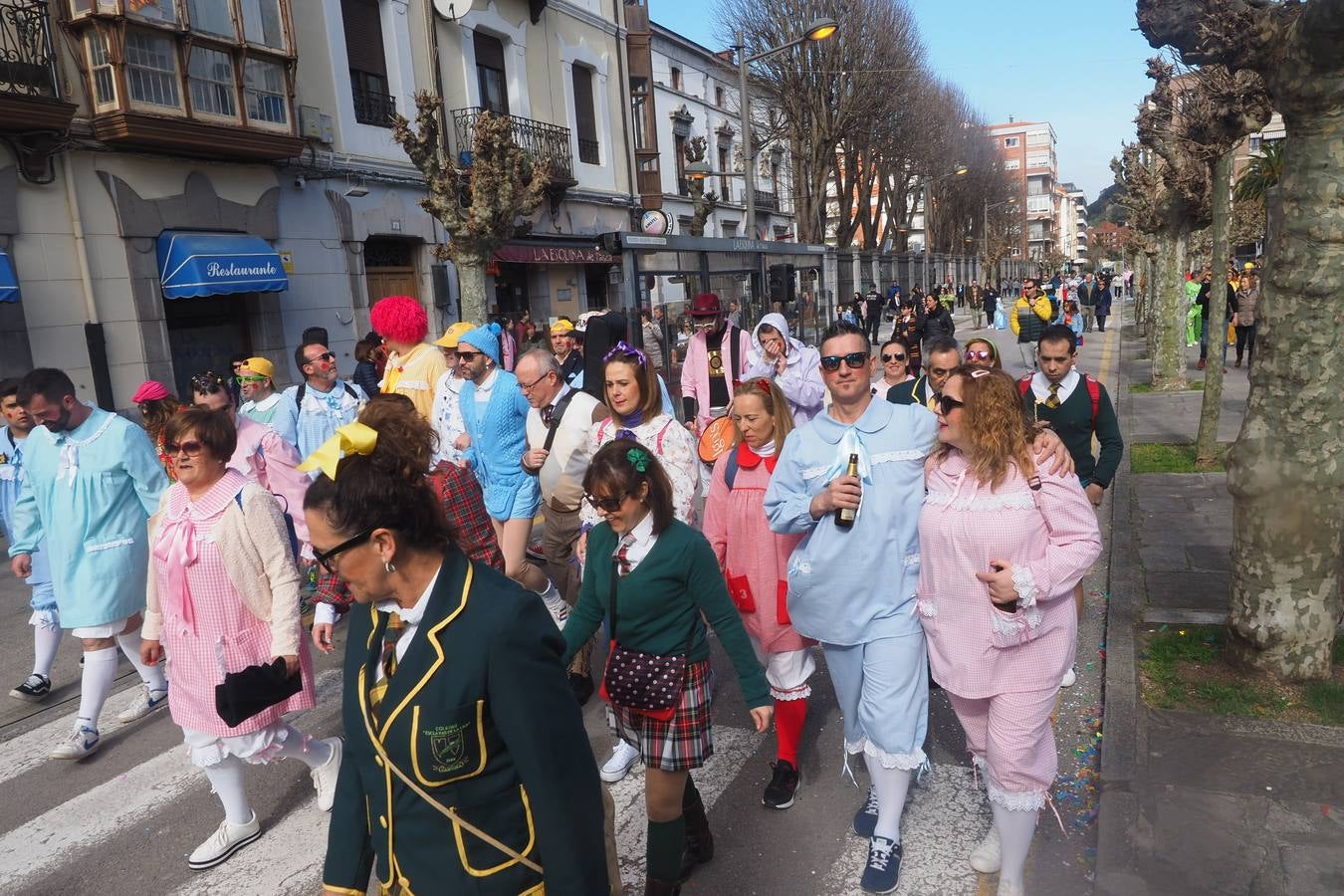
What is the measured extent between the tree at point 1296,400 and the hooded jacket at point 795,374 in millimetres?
2882

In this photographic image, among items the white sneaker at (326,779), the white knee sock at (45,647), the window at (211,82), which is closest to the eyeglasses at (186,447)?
the white sneaker at (326,779)

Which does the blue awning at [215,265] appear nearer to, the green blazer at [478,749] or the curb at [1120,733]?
the curb at [1120,733]

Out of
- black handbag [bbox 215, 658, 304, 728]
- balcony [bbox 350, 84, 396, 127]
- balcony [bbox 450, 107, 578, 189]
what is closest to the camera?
black handbag [bbox 215, 658, 304, 728]

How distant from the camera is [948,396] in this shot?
2.99m

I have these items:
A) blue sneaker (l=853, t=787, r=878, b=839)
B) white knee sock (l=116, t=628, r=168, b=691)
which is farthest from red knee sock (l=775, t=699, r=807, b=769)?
white knee sock (l=116, t=628, r=168, b=691)

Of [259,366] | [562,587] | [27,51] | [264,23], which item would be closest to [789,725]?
[562,587]

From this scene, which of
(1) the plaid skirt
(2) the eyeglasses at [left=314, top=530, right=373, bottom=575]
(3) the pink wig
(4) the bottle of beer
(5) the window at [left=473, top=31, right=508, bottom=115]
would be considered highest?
(5) the window at [left=473, top=31, right=508, bottom=115]

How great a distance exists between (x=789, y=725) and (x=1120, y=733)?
154 centimetres

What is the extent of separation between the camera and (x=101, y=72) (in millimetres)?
12211

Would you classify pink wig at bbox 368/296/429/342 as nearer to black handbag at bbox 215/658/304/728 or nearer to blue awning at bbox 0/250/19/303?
black handbag at bbox 215/658/304/728

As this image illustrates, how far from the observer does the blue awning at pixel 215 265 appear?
13.3m

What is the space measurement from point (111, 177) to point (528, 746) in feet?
45.7

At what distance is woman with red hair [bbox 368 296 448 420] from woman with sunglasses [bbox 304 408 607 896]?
13.0ft

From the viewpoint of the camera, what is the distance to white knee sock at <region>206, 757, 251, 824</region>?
365 centimetres
